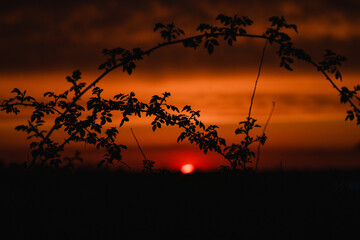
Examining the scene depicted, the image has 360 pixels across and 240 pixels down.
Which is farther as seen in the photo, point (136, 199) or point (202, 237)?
point (136, 199)

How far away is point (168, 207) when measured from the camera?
24.5 ft

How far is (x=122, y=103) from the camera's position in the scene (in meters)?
7.97

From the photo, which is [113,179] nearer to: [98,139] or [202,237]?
[98,139]

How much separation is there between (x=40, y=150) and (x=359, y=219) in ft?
17.7

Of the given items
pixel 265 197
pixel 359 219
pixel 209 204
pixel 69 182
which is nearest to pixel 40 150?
pixel 69 182

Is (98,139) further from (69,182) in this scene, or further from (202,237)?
(202,237)

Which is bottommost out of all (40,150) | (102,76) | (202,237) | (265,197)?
(202,237)

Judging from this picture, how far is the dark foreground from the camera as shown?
20.6ft

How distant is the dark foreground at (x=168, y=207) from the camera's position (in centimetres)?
628

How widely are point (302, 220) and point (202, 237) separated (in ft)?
5.95

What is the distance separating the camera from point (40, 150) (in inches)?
286

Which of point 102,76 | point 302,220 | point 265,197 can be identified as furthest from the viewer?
point 265,197

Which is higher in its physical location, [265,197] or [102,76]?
[102,76]

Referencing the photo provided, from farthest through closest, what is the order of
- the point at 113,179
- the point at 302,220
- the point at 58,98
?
1. the point at 113,179
2. the point at 58,98
3. the point at 302,220
